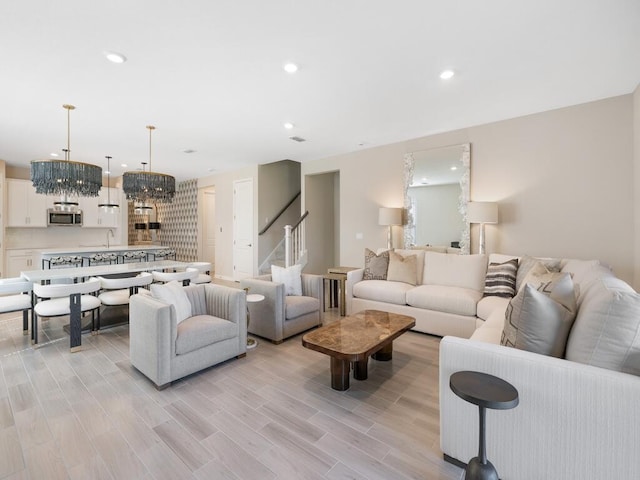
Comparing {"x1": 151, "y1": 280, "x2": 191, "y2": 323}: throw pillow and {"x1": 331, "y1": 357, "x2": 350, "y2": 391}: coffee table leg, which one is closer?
{"x1": 331, "y1": 357, "x2": 350, "y2": 391}: coffee table leg

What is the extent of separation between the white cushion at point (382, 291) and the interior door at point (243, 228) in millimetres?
3644

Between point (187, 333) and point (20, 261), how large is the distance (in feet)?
22.1

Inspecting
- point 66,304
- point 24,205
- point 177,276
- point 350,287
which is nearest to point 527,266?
point 350,287

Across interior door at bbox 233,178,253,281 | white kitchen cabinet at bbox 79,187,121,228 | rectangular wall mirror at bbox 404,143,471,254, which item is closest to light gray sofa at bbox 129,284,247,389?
rectangular wall mirror at bbox 404,143,471,254

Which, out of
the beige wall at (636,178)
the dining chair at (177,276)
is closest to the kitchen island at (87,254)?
the dining chair at (177,276)

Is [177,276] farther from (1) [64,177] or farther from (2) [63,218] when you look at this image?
(2) [63,218]

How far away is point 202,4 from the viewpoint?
2.00 m

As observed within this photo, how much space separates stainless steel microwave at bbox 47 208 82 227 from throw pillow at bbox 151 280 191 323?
20.1 ft

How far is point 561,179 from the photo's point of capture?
382 centimetres

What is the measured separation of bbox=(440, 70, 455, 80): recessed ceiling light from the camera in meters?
2.87

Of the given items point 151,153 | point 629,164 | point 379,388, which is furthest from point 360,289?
point 151,153

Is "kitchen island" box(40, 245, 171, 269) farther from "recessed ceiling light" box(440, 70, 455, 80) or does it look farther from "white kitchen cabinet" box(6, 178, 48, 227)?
"recessed ceiling light" box(440, 70, 455, 80)

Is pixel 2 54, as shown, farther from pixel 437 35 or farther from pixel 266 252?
pixel 266 252

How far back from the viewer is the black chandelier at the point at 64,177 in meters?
3.30
